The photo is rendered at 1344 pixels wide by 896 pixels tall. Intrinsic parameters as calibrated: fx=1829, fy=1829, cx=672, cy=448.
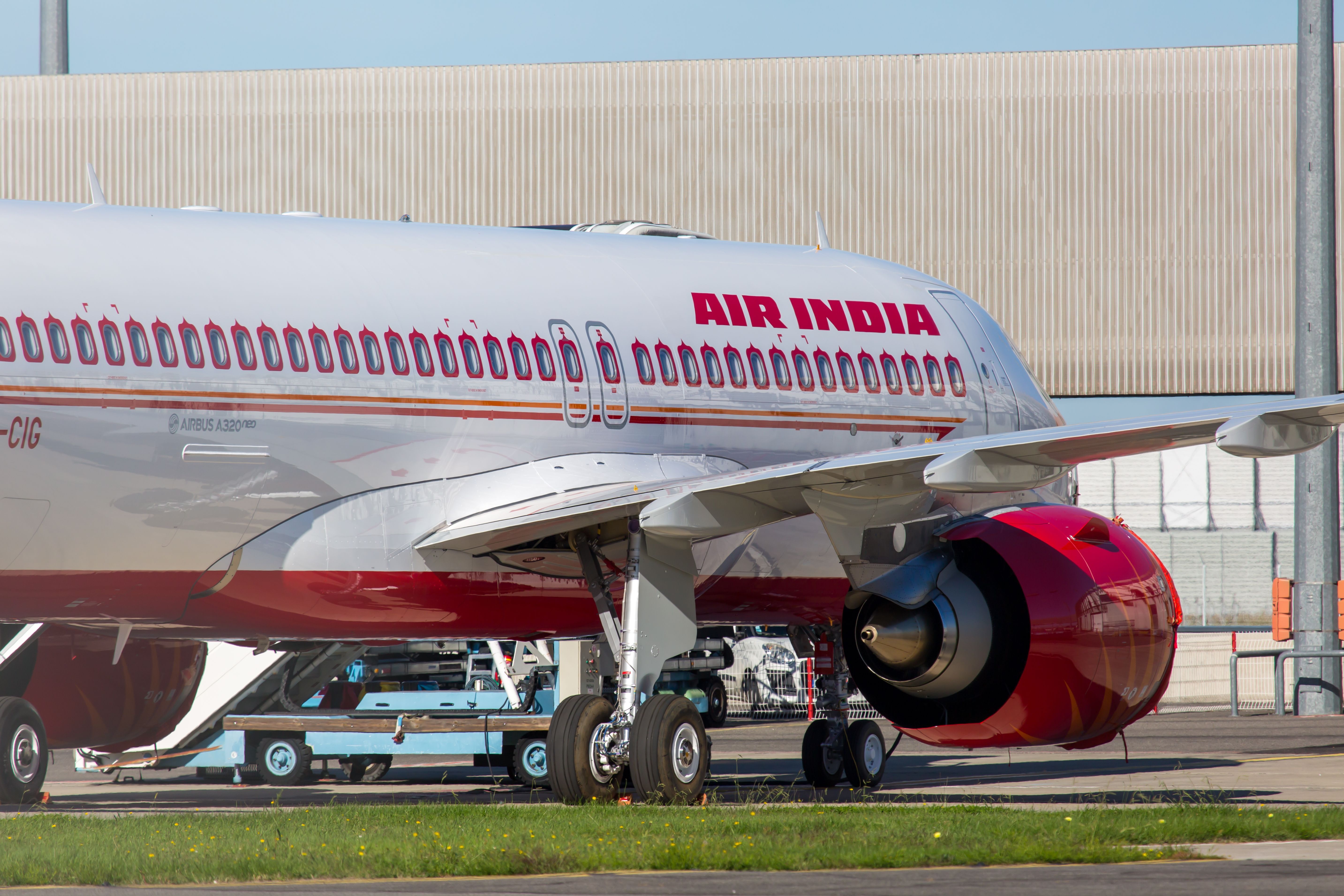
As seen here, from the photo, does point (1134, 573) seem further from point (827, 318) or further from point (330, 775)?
point (330, 775)

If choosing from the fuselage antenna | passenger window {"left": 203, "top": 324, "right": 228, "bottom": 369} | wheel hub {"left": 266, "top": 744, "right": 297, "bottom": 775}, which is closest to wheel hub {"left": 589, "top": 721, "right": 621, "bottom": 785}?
passenger window {"left": 203, "top": 324, "right": 228, "bottom": 369}

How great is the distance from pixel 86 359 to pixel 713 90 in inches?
998

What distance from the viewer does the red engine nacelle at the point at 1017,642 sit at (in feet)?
48.2

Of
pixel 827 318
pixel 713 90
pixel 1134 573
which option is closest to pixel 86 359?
pixel 827 318

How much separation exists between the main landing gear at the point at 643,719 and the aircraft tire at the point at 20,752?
5045mm

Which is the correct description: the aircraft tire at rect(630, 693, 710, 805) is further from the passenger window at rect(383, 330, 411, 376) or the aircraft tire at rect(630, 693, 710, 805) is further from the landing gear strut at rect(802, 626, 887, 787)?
the landing gear strut at rect(802, 626, 887, 787)

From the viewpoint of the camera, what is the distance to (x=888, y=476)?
509 inches

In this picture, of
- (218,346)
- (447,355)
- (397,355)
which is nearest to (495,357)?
(447,355)

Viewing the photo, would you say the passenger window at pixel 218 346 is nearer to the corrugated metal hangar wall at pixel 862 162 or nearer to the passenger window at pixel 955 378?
the passenger window at pixel 955 378

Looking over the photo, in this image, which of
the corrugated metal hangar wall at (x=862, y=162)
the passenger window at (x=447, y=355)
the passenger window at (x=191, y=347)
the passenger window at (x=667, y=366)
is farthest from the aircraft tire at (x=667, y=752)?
the corrugated metal hangar wall at (x=862, y=162)

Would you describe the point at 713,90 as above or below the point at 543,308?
above

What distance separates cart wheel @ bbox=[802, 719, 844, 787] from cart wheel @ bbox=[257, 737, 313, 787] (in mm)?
5519

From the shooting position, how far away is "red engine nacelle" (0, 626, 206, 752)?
55.6 feet

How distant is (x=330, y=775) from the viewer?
21.2m
